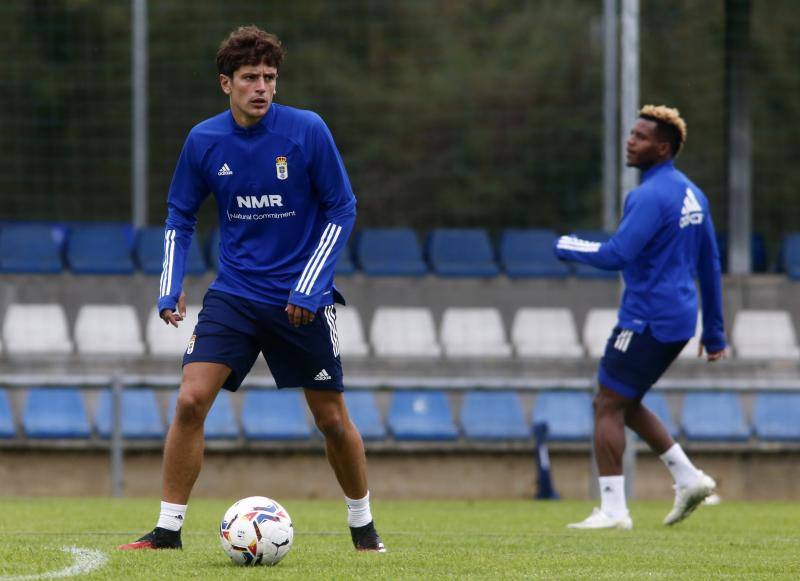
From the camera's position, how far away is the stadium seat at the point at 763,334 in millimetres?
14531

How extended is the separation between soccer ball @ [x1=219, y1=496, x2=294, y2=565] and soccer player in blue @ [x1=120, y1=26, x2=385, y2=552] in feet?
1.37

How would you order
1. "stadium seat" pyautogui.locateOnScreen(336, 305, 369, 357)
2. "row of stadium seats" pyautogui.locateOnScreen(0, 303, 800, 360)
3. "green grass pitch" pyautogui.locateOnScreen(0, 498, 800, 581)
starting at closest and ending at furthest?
"green grass pitch" pyautogui.locateOnScreen(0, 498, 800, 581) < "stadium seat" pyautogui.locateOnScreen(336, 305, 369, 357) < "row of stadium seats" pyautogui.locateOnScreen(0, 303, 800, 360)

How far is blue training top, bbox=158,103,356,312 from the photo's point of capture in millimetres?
5539

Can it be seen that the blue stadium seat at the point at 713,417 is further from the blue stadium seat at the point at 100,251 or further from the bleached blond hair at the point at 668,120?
the blue stadium seat at the point at 100,251

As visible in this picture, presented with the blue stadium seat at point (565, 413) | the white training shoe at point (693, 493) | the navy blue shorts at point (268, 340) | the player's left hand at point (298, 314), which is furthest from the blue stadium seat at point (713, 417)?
the player's left hand at point (298, 314)

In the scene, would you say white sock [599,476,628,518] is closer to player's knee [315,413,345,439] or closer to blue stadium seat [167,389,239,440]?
player's knee [315,413,345,439]

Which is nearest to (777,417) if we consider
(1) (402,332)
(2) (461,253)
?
(1) (402,332)

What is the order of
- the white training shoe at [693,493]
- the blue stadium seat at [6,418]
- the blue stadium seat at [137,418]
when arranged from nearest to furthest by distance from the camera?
the white training shoe at [693,493] → the blue stadium seat at [137,418] → the blue stadium seat at [6,418]

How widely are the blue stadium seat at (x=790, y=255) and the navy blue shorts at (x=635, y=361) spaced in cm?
895

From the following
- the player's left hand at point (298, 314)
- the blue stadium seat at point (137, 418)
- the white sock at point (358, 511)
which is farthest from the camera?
the blue stadium seat at point (137, 418)

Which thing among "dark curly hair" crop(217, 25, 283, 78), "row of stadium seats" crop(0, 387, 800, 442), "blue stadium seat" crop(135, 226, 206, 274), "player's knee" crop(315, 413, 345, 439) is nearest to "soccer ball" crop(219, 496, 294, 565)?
"player's knee" crop(315, 413, 345, 439)

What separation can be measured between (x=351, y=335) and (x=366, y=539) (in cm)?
869

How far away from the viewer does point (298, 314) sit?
5.38 metres

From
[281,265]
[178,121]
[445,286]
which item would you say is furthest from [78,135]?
[281,265]
